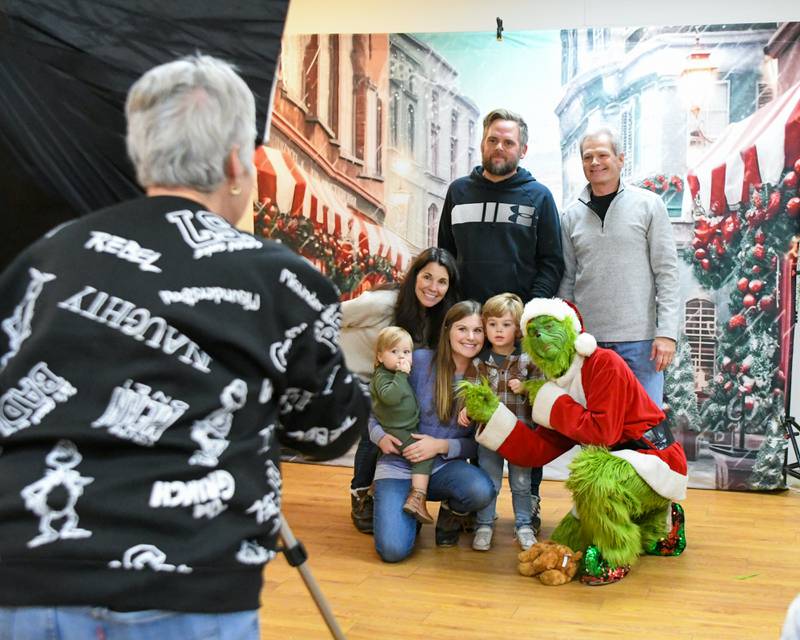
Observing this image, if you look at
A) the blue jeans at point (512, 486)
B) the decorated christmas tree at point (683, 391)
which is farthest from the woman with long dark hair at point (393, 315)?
the decorated christmas tree at point (683, 391)

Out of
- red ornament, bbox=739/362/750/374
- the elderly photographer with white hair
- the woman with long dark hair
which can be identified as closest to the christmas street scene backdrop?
red ornament, bbox=739/362/750/374

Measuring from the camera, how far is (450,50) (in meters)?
4.59

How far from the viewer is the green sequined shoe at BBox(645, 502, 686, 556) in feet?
11.3

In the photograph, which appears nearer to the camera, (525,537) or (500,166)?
(525,537)

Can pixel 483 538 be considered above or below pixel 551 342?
below

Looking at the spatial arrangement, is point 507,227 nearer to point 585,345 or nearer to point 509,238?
point 509,238

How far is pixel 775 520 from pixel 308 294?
3.18 meters

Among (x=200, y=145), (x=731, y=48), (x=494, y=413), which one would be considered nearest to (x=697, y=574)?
(x=494, y=413)

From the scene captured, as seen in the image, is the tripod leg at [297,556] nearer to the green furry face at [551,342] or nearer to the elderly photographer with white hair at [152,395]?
the elderly photographer with white hair at [152,395]

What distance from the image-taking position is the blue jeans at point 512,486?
3531mm

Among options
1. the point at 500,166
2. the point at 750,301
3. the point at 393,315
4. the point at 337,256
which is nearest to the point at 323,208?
the point at 337,256

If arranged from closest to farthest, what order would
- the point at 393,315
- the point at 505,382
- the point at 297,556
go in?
the point at 297,556 < the point at 505,382 < the point at 393,315

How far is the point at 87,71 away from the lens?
1413 millimetres

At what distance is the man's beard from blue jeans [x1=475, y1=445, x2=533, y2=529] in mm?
975
